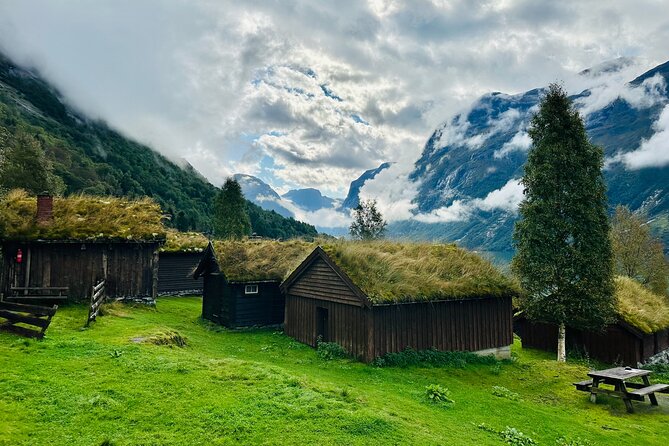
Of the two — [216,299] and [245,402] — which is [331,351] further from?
[216,299]

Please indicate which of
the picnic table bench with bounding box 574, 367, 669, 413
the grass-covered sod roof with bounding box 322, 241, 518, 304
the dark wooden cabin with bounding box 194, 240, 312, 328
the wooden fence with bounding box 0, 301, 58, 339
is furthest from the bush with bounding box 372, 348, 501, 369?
the wooden fence with bounding box 0, 301, 58, 339

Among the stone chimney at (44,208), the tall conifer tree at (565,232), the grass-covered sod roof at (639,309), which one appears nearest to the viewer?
the stone chimney at (44,208)

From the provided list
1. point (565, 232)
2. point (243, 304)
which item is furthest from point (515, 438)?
point (243, 304)

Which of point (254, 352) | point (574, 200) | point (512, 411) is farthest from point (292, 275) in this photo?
point (574, 200)

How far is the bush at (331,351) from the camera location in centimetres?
2197

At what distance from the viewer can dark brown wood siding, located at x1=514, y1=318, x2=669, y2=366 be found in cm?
3022

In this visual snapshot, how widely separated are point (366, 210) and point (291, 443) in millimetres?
85506

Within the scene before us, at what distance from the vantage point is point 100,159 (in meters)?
140

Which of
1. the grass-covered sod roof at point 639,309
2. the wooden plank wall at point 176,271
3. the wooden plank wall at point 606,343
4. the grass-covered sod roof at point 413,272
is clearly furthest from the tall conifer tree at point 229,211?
the grass-covered sod roof at point 639,309

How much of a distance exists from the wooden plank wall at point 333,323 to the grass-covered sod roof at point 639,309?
68.2ft

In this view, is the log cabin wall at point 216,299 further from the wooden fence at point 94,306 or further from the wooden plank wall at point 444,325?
the wooden plank wall at point 444,325

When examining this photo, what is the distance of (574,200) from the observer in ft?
95.6

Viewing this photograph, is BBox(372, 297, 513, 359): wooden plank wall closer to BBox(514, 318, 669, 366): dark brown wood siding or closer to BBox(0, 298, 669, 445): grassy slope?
BBox(0, 298, 669, 445): grassy slope

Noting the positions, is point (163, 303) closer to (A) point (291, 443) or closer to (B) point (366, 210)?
(A) point (291, 443)
